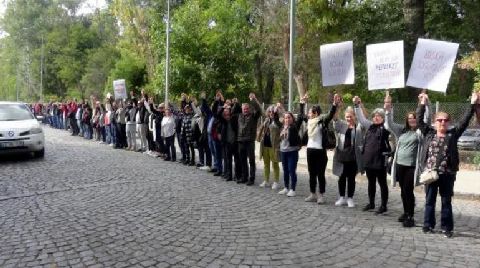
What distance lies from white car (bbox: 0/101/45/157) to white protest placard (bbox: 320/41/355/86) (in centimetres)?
853

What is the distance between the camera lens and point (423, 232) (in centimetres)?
673

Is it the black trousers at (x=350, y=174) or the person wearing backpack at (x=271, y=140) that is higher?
the person wearing backpack at (x=271, y=140)

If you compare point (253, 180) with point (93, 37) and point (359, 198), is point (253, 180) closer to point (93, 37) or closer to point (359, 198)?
point (359, 198)

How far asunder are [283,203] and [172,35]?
1802 centimetres

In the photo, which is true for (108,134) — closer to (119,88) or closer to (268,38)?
(119,88)

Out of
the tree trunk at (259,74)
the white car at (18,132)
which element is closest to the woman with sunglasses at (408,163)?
the white car at (18,132)

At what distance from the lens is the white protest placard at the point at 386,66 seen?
8.20 meters

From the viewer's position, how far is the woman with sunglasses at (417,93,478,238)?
6.60 meters

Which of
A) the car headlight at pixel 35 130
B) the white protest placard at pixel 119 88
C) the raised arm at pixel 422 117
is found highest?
the white protest placard at pixel 119 88

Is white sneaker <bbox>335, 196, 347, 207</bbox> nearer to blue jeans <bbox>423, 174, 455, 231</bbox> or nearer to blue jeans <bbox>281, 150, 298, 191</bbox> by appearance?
blue jeans <bbox>281, 150, 298, 191</bbox>

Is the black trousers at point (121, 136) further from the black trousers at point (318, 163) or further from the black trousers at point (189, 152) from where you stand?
the black trousers at point (318, 163)

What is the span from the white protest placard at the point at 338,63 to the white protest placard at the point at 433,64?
1393 mm

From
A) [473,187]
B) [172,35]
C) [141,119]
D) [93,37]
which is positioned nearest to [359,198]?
[473,187]

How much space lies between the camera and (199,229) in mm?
6551
